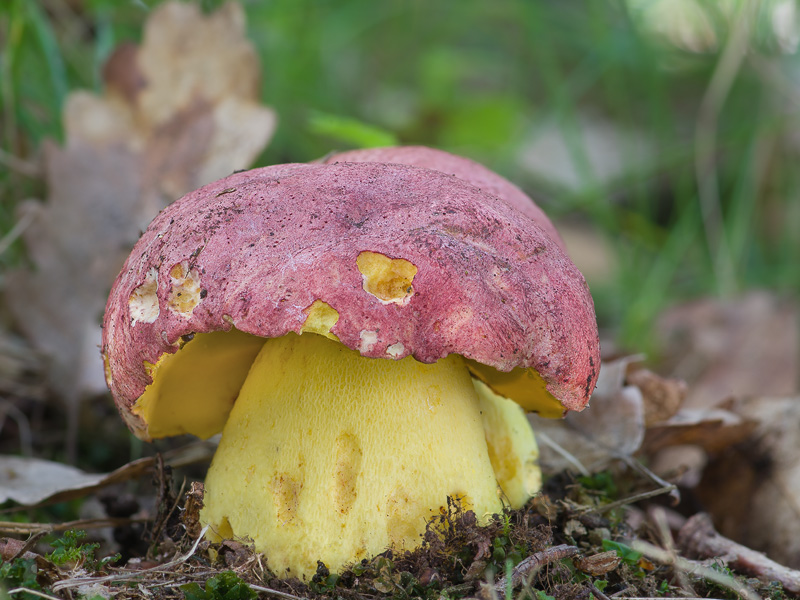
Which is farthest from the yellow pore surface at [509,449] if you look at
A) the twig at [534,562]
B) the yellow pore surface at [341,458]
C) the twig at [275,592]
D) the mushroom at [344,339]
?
the twig at [275,592]

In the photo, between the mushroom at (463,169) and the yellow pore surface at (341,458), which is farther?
the mushroom at (463,169)

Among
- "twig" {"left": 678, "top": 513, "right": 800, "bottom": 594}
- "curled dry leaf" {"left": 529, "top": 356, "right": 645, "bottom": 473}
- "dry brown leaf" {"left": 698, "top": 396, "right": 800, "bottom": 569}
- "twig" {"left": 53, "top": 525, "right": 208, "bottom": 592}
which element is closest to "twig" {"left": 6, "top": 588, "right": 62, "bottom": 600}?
"twig" {"left": 53, "top": 525, "right": 208, "bottom": 592}

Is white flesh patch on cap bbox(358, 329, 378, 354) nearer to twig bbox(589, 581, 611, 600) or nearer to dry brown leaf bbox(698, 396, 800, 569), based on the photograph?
twig bbox(589, 581, 611, 600)

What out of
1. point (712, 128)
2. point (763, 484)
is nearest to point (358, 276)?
point (763, 484)

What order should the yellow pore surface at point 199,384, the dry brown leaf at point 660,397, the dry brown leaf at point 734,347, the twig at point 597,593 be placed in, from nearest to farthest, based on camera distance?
the twig at point 597,593
the yellow pore surface at point 199,384
the dry brown leaf at point 660,397
the dry brown leaf at point 734,347

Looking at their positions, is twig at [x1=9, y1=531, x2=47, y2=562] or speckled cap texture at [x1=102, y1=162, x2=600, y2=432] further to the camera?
twig at [x1=9, y1=531, x2=47, y2=562]

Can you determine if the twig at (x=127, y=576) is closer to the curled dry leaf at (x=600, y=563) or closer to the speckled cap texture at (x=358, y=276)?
the speckled cap texture at (x=358, y=276)
